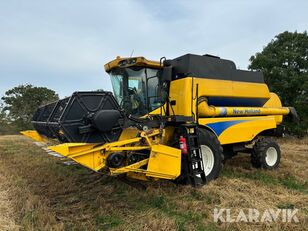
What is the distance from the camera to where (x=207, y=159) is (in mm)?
5535

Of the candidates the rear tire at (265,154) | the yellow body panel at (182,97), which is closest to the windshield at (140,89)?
the yellow body panel at (182,97)

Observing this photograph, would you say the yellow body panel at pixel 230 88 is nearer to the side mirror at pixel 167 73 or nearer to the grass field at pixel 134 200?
the side mirror at pixel 167 73

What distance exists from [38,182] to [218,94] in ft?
12.9

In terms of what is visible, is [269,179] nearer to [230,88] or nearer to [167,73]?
[230,88]

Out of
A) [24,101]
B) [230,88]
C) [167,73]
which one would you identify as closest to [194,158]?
[167,73]

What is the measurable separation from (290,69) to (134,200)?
15250 mm

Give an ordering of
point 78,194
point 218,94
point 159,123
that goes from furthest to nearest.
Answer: point 218,94, point 159,123, point 78,194

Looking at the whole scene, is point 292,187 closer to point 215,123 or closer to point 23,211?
point 215,123

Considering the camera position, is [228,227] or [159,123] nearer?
[228,227]

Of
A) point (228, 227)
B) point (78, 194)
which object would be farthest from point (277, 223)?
point (78, 194)

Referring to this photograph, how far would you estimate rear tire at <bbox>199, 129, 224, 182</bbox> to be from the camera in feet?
Result: 17.8

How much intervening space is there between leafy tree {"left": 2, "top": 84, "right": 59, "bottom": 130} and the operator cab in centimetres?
2593

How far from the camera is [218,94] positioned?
235 inches

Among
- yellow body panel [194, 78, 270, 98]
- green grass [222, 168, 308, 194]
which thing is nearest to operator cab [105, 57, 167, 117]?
yellow body panel [194, 78, 270, 98]
